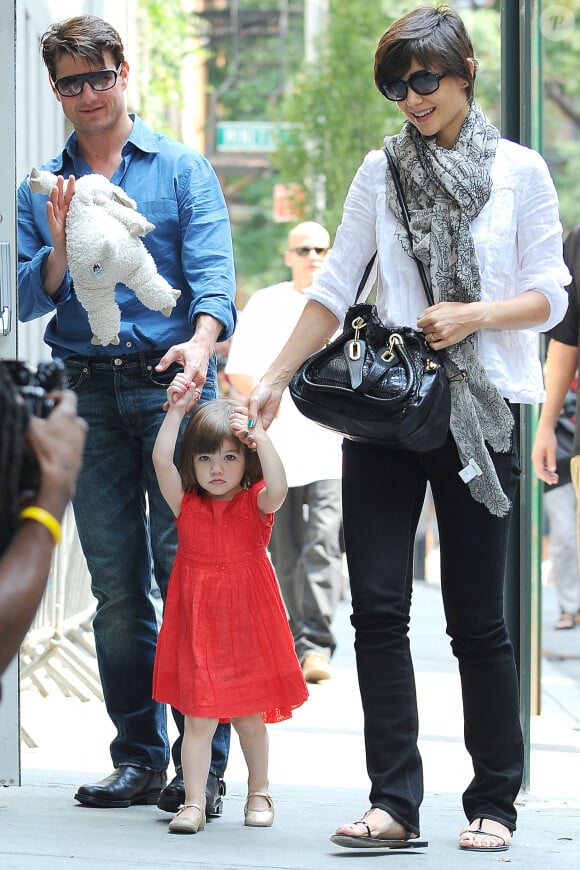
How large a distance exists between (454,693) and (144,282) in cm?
379

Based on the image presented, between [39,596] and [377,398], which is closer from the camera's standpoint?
[39,596]

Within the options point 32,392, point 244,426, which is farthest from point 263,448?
point 32,392

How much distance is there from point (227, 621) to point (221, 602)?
2.2 inches

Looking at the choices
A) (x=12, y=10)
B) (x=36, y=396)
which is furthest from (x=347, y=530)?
(x=12, y=10)

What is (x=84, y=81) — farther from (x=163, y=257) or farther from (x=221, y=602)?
(x=221, y=602)

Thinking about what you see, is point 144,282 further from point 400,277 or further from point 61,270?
point 400,277

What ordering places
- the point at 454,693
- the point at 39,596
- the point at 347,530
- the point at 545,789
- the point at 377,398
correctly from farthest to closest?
the point at 454,693 → the point at 545,789 → the point at 347,530 → the point at 377,398 → the point at 39,596

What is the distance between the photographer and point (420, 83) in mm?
3773

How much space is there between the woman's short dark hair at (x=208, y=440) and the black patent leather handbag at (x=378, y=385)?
35 cm

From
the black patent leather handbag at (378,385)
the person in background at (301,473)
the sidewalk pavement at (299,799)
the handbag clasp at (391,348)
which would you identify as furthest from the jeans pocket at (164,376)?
the person in background at (301,473)

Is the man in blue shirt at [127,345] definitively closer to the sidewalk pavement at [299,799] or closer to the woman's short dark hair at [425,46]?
the sidewalk pavement at [299,799]

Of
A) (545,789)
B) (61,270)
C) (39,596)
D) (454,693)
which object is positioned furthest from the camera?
(454,693)

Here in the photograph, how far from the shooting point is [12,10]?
179 inches

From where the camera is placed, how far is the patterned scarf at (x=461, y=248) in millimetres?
3785
